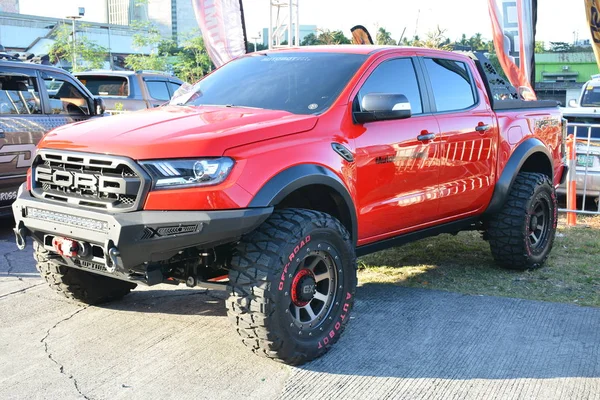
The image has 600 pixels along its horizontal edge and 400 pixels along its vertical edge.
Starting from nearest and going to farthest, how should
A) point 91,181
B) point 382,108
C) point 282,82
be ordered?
point 91,181
point 382,108
point 282,82

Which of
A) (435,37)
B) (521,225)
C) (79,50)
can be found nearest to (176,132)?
(521,225)

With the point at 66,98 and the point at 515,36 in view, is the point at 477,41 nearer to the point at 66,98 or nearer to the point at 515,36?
the point at 515,36

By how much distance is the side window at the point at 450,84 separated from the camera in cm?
557

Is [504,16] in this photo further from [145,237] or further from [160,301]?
[145,237]

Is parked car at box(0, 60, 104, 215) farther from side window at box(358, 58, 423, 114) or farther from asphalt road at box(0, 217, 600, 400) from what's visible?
side window at box(358, 58, 423, 114)

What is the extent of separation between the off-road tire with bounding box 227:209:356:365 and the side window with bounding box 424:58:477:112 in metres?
1.83

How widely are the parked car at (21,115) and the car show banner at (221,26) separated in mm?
7056

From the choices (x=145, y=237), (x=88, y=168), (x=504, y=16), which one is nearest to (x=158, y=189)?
(x=145, y=237)

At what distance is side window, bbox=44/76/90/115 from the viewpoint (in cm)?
835

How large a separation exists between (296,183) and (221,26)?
11.8 metres

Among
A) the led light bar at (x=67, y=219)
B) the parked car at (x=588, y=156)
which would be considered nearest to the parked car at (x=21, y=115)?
the led light bar at (x=67, y=219)

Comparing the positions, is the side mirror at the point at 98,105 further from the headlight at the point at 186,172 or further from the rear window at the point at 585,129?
the rear window at the point at 585,129

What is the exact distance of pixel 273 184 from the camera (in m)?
3.96

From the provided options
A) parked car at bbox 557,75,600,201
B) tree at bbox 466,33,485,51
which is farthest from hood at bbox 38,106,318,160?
tree at bbox 466,33,485,51
